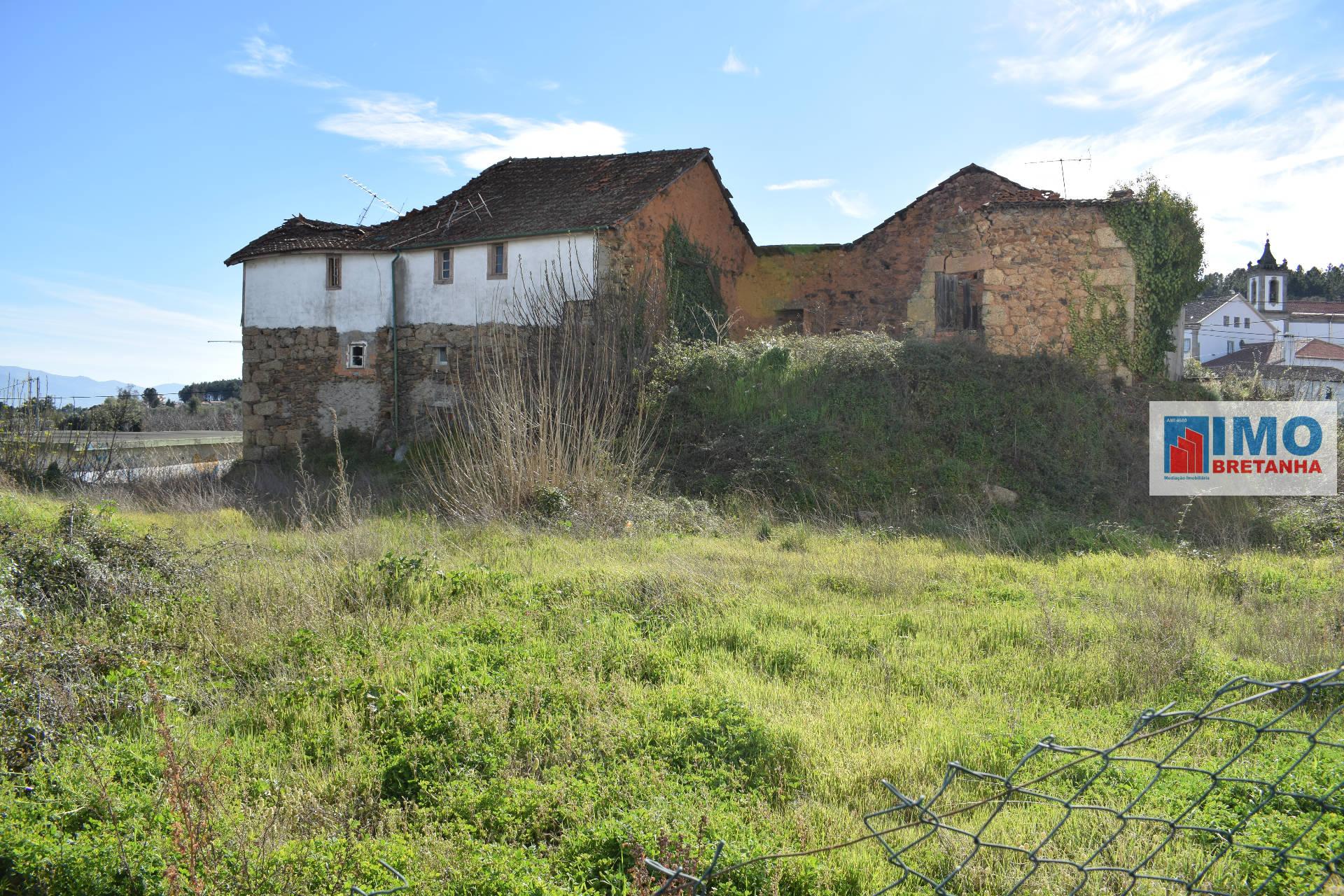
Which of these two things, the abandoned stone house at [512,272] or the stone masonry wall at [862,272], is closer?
the abandoned stone house at [512,272]

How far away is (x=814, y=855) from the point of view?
13.9ft

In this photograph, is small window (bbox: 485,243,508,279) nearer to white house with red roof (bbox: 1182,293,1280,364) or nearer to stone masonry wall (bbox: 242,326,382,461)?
stone masonry wall (bbox: 242,326,382,461)

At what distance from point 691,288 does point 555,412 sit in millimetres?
7910

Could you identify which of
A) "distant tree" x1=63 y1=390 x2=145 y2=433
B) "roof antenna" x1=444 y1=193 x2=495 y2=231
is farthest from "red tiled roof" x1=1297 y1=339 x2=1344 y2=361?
"distant tree" x1=63 y1=390 x2=145 y2=433

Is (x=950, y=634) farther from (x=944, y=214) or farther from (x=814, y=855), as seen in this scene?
(x=944, y=214)

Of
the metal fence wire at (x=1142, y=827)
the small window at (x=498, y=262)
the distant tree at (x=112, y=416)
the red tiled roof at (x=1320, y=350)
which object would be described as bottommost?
the metal fence wire at (x=1142, y=827)

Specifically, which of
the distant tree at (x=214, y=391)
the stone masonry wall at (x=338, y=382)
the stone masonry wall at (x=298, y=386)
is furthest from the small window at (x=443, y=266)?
the distant tree at (x=214, y=391)

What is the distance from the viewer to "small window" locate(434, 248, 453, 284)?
19625mm

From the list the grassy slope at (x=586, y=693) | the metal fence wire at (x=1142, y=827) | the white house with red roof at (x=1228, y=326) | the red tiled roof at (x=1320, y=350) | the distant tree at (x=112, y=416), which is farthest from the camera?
the white house with red roof at (x=1228, y=326)

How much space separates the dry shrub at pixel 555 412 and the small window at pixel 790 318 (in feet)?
18.5

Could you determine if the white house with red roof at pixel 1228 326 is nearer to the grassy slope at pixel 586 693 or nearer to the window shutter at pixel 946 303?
the window shutter at pixel 946 303

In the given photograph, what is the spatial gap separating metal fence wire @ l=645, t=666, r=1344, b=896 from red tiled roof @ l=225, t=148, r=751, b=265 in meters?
14.6

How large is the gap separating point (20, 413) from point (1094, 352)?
20632 millimetres

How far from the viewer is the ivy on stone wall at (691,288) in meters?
19.1
